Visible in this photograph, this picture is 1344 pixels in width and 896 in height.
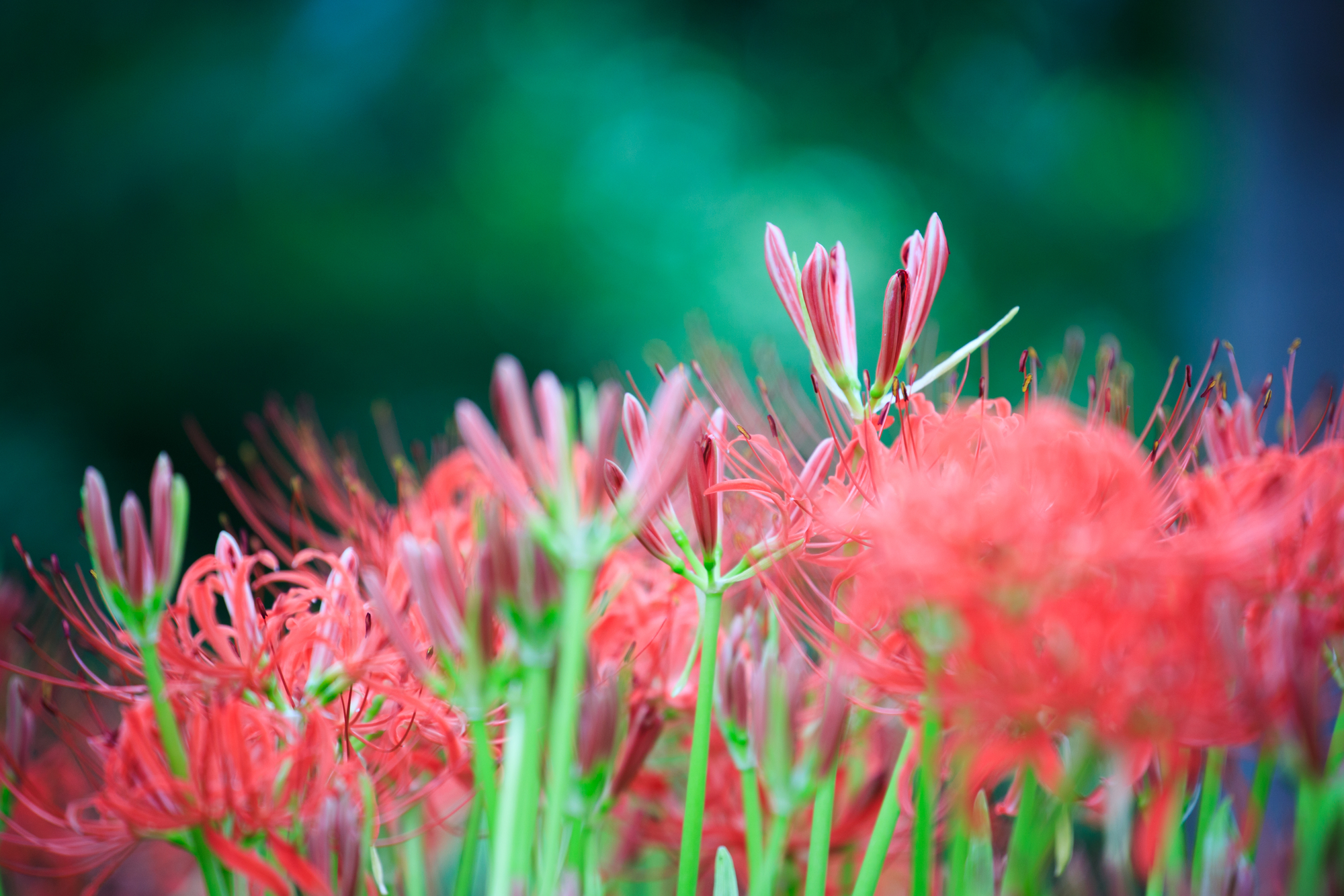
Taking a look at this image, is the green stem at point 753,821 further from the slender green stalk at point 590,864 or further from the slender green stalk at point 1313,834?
the slender green stalk at point 1313,834

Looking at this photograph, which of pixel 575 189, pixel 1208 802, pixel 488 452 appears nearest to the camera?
pixel 488 452

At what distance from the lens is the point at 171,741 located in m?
0.27

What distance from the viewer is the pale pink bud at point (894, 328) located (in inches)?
12.4

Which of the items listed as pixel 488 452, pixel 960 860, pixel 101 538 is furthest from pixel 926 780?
pixel 101 538

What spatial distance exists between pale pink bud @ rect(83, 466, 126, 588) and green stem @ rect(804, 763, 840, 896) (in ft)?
0.76

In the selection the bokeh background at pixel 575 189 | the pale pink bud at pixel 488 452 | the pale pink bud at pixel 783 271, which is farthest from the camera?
the bokeh background at pixel 575 189

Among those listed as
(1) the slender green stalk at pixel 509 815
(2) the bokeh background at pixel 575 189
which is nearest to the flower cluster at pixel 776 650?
(1) the slender green stalk at pixel 509 815

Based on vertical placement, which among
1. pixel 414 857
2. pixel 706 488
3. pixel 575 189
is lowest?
pixel 414 857

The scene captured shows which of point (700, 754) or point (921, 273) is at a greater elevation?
point (921, 273)

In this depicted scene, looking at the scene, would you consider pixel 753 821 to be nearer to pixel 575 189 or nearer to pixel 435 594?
pixel 435 594

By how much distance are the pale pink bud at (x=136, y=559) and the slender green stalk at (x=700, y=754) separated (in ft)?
0.57

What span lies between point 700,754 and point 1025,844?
10 cm

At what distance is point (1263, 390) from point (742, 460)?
186 millimetres

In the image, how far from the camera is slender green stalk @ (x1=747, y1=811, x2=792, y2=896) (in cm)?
31
